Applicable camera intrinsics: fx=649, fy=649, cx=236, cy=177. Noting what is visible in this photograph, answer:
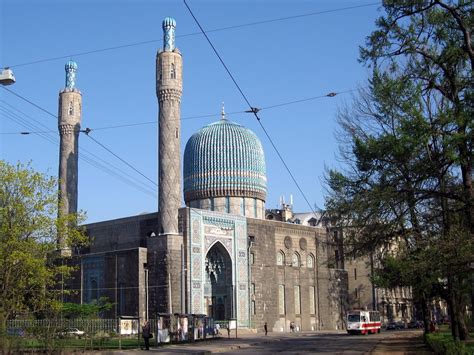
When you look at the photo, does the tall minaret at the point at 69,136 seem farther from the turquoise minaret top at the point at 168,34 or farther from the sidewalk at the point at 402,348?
the sidewalk at the point at 402,348

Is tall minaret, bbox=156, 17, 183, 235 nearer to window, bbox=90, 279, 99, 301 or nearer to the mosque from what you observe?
the mosque

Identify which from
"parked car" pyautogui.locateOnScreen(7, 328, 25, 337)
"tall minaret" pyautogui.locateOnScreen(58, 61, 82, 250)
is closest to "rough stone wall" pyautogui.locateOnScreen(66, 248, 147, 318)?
"tall minaret" pyautogui.locateOnScreen(58, 61, 82, 250)

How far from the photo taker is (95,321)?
25000mm

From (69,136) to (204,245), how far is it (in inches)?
513

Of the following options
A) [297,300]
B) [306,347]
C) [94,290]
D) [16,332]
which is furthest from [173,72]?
[16,332]


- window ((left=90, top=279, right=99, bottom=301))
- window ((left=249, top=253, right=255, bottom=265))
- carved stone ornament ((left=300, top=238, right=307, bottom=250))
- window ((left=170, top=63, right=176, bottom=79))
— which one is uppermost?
window ((left=170, top=63, right=176, bottom=79))

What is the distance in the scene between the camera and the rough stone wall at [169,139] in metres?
38.9

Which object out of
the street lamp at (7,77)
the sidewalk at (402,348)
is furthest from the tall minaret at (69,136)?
the street lamp at (7,77)

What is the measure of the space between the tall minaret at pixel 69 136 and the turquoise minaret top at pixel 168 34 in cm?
887

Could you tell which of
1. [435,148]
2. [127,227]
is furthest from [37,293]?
[127,227]

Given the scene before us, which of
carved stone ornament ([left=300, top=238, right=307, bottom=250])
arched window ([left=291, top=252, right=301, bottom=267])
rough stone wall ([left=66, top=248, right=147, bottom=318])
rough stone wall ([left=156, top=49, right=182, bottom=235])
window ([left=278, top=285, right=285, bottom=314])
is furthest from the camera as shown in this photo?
carved stone ornament ([left=300, top=238, right=307, bottom=250])

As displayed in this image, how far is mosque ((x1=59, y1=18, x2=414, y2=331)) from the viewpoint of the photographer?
1534 inches

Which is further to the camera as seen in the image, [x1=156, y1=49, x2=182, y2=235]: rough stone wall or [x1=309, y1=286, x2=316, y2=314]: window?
[x1=309, y1=286, x2=316, y2=314]: window

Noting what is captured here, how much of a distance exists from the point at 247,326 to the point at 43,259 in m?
24.0
